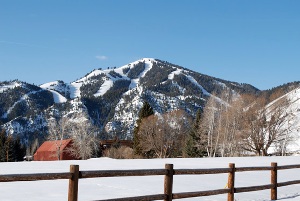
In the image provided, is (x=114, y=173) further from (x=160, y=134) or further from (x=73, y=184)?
(x=160, y=134)

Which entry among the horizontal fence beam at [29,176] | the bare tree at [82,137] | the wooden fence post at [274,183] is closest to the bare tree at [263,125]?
the bare tree at [82,137]

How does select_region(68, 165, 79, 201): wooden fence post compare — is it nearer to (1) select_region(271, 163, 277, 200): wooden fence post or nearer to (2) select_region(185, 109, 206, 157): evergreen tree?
(1) select_region(271, 163, 277, 200): wooden fence post

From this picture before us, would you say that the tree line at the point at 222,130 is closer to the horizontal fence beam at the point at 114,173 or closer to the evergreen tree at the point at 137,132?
the evergreen tree at the point at 137,132

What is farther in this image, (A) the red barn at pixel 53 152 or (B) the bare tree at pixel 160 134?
(A) the red barn at pixel 53 152

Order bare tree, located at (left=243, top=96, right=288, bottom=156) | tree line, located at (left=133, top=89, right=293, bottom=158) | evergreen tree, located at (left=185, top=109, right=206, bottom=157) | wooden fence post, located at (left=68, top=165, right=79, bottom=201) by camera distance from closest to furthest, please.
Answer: wooden fence post, located at (left=68, top=165, right=79, bottom=201)
bare tree, located at (left=243, top=96, right=288, bottom=156)
tree line, located at (left=133, top=89, right=293, bottom=158)
evergreen tree, located at (left=185, top=109, right=206, bottom=157)

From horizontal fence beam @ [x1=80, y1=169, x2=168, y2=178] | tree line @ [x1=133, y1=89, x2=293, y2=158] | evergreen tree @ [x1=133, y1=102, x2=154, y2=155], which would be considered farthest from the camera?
evergreen tree @ [x1=133, y1=102, x2=154, y2=155]

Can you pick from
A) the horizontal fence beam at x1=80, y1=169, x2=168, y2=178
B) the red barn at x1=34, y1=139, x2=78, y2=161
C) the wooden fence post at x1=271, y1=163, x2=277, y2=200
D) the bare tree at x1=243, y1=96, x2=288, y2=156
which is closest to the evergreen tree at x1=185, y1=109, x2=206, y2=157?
the bare tree at x1=243, y1=96, x2=288, y2=156

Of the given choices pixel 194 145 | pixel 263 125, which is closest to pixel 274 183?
pixel 263 125

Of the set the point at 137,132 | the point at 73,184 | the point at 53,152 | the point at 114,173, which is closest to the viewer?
the point at 73,184

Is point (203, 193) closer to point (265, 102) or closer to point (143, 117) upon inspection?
point (265, 102)

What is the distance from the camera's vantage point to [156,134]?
78125 millimetres

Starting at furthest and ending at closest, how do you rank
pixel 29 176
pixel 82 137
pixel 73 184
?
1. pixel 82 137
2. pixel 73 184
3. pixel 29 176

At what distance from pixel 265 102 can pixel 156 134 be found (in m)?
22.3

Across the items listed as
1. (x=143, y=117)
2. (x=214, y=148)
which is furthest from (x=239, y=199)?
(x=143, y=117)
